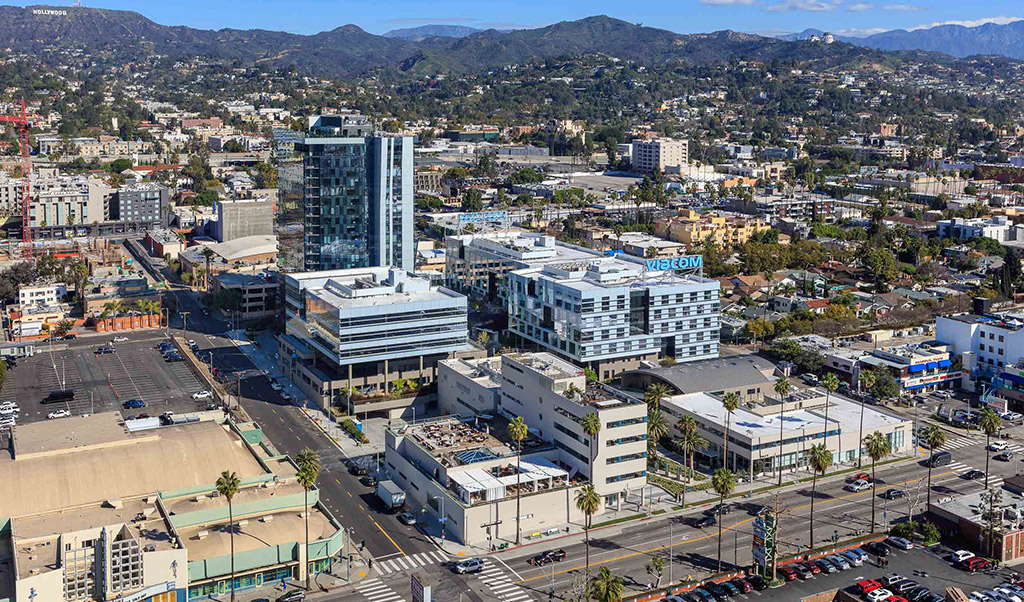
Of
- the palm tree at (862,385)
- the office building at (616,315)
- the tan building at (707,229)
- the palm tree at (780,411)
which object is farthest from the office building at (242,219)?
the palm tree at (780,411)

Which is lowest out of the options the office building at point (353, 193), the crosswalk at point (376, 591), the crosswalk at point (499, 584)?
the crosswalk at point (376, 591)

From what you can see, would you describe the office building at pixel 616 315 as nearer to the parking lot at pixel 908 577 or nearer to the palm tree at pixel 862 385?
the palm tree at pixel 862 385

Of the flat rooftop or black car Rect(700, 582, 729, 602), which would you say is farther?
the flat rooftop

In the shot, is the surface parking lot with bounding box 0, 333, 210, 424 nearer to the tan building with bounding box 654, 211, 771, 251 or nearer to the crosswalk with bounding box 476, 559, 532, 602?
the crosswalk with bounding box 476, 559, 532, 602

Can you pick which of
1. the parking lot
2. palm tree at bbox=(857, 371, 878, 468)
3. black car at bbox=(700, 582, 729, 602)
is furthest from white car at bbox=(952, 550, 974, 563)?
palm tree at bbox=(857, 371, 878, 468)

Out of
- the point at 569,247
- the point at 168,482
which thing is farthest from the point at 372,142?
the point at 168,482

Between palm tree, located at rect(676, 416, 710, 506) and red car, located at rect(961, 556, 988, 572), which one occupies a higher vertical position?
palm tree, located at rect(676, 416, 710, 506)

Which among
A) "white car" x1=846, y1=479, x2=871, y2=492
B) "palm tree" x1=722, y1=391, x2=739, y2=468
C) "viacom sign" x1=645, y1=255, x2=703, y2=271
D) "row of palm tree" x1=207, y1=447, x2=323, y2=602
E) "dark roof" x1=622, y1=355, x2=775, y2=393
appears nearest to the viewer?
"row of palm tree" x1=207, y1=447, x2=323, y2=602

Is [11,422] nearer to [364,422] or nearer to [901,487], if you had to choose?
[364,422]
